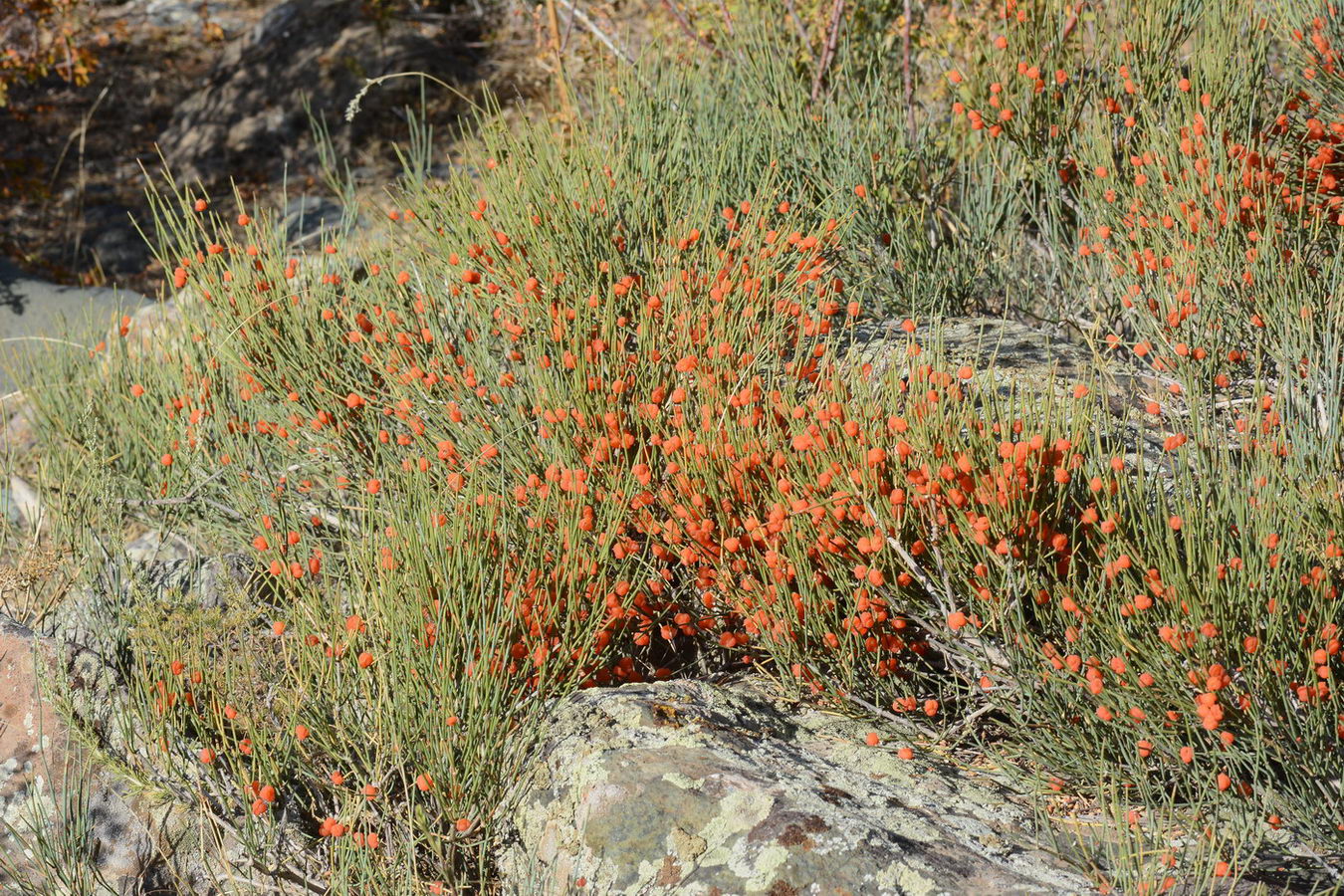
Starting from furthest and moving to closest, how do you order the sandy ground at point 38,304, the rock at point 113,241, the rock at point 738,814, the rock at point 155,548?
the rock at point 113,241 < the sandy ground at point 38,304 < the rock at point 155,548 < the rock at point 738,814

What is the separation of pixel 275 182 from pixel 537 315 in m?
4.78

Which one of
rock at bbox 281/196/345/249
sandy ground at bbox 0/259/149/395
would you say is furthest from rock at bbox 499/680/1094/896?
rock at bbox 281/196/345/249

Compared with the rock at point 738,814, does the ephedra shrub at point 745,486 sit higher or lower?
higher

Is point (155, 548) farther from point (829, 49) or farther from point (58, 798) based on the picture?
point (829, 49)

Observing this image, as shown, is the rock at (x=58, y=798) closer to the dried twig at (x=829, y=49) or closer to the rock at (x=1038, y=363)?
the rock at (x=1038, y=363)

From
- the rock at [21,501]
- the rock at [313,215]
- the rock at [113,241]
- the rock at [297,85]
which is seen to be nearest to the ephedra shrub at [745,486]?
the rock at [21,501]

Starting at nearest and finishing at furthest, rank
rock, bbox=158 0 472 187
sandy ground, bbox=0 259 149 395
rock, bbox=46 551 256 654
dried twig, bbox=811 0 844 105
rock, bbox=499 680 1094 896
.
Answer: rock, bbox=499 680 1094 896
rock, bbox=46 551 256 654
dried twig, bbox=811 0 844 105
sandy ground, bbox=0 259 149 395
rock, bbox=158 0 472 187

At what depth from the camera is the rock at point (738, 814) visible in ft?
5.65

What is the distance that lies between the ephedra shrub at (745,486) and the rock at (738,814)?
0.12 meters

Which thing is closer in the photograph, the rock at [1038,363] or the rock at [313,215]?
the rock at [1038,363]

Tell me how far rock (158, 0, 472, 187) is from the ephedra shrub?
12.9 feet

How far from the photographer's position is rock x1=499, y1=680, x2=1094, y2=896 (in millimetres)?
1721

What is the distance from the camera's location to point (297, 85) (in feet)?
23.2

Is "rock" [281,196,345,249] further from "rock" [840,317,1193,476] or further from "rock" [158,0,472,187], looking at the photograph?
"rock" [840,317,1193,476]
